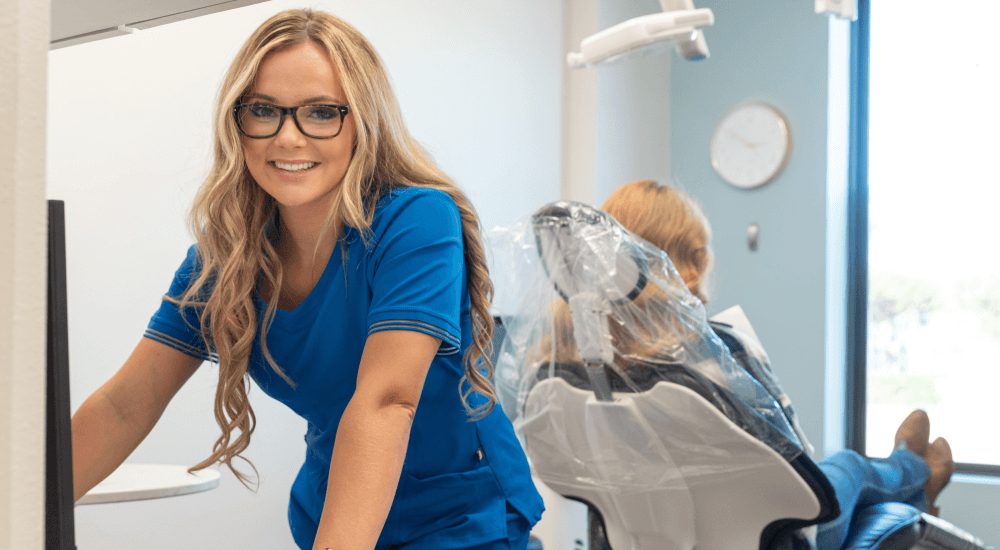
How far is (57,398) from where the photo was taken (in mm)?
401

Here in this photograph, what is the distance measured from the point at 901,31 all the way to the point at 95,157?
3696 millimetres

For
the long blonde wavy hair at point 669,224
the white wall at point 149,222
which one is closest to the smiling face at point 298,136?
the long blonde wavy hair at point 669,224

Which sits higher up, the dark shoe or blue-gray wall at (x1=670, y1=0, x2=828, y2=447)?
blue-gray wall at (x1=670, y1=0, x2=828, y2=447)

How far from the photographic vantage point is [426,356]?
0.70 metres

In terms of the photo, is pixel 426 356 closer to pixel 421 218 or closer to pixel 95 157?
pixel 421 218

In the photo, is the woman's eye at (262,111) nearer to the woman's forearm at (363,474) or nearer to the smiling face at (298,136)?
the smiling face at (298,136)

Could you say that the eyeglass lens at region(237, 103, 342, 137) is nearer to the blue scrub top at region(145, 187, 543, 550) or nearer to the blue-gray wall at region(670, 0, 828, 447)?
the blue scrub top at region(145, 187, 543, 550)

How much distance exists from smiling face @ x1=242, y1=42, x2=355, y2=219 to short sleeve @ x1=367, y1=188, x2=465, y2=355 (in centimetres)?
7

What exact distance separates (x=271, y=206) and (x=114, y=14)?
25cm

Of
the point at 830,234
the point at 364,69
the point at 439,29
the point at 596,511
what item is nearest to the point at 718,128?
the point at 830,234

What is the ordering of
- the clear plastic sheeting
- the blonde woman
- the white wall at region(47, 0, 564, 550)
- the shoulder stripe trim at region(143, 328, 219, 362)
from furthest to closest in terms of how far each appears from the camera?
the white wall at region(47, 0, 564, 550) → the clear plastic sheeting → the shoulder stripe trim at region(143, 328, 219, 362) → the blonde woman

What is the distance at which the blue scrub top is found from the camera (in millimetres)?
751

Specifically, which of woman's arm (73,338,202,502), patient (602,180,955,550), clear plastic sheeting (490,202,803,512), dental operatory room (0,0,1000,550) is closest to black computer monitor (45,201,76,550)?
dental operatory room (0,0,1000,550)

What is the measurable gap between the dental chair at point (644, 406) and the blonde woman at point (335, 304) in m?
0.51
